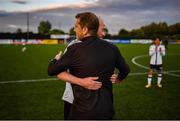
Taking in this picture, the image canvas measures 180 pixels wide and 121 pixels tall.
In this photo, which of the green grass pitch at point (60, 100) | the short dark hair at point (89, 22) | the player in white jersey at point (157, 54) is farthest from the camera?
the player in white jersey at point (157, 54)

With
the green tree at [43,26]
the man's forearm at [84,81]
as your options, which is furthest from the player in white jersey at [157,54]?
the green tree at [43,26]

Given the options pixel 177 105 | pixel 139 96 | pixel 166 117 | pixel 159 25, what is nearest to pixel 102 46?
pixel 166 117

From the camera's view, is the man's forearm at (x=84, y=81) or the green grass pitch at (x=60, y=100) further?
the green grass pitch at (x=60, y=100)

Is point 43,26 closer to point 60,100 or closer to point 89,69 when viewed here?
Answer: point 60,100

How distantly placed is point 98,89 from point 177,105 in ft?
21.3

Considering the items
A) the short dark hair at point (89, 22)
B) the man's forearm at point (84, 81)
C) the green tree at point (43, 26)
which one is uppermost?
the short dark hair at point (89, 22)

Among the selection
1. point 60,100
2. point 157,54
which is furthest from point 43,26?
point 60,100

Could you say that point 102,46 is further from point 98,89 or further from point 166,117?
point 166,117

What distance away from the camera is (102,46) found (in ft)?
12.0

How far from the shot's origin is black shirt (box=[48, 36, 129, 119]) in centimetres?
356

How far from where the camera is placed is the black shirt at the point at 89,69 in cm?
356

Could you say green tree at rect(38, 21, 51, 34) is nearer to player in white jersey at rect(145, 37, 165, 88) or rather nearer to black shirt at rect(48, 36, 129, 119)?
player in white jersey at rect(145, 37, 165, 88)

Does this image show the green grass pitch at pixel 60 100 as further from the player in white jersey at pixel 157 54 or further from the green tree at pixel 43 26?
the green tree at pixel 43 26

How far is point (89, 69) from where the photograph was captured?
3.60 metres
